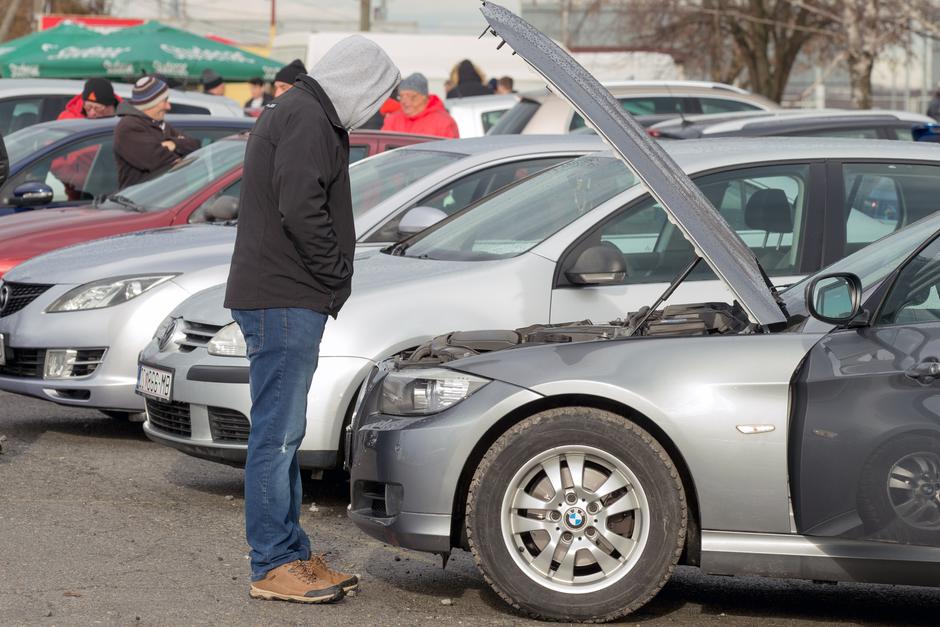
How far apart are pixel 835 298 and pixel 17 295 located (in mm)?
4765

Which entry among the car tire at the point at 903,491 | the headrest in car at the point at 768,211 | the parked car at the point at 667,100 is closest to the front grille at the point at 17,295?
the headrest in car at the point at 768,211

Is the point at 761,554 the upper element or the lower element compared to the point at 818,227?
lower

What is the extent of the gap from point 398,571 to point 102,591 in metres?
1.07

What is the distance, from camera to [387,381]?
16.7ft

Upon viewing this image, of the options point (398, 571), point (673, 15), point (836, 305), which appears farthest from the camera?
point (673, 15)

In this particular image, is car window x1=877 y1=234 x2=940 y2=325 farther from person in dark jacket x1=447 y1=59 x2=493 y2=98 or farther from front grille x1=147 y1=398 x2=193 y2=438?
person in dark jacket x1=447 y1=59 x2=493 y2=98

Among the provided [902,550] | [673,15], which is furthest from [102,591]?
[673,15]

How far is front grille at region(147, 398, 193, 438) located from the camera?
652 centimetres

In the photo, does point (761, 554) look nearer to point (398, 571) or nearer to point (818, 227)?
point (398, 571)

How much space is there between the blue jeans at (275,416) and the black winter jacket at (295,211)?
7 centimetres

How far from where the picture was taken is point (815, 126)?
1091 centimetres

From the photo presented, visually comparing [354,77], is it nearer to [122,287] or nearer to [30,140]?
[122,287]

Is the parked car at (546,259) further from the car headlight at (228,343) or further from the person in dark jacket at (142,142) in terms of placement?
the person in dark jacket at (142,142)

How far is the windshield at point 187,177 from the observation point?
9.64 m
